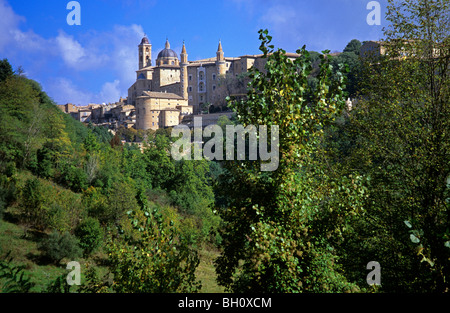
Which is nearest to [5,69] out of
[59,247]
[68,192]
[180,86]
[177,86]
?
[68,192]

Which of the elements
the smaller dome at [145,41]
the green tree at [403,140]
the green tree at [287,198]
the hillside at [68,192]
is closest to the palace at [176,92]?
the smaller dome at [145,41]

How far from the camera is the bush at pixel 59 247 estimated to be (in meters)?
21.6

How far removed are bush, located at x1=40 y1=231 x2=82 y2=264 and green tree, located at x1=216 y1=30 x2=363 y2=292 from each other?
57.4 ft

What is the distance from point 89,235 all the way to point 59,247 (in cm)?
225

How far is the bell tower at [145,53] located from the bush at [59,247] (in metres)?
106

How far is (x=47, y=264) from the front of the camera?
21.5m

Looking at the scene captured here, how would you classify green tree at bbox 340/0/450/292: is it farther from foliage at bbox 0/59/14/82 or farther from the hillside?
foliage at bbox 0/59/14/82

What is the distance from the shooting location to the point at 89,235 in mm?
23812

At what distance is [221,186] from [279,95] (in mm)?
1601

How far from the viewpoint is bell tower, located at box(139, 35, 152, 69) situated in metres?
123

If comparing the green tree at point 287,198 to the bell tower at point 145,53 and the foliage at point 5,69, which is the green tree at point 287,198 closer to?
the foliage at point 5,69

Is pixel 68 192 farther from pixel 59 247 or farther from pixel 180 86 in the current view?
pixel 180 86

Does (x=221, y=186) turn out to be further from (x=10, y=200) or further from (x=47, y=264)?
(x=10, y=200)
